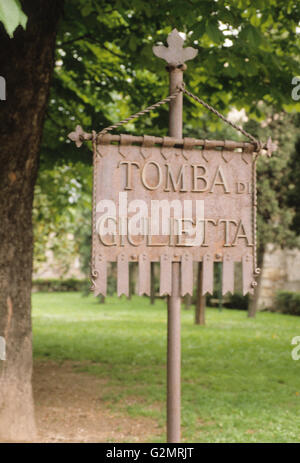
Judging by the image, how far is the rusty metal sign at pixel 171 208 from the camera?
3.02 meters

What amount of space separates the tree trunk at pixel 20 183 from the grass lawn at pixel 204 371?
1658 millimetres

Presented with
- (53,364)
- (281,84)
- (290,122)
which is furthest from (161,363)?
(290,122)

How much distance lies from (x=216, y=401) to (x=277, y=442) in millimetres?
1680

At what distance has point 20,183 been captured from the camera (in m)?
5.45

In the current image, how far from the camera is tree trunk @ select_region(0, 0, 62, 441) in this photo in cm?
523

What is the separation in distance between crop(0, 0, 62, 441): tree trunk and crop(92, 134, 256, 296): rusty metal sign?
8.44 ft

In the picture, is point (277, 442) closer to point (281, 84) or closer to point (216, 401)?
point (216, 401)

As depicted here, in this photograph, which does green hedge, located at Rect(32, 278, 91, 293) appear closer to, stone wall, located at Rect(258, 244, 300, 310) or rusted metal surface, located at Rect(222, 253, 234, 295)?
stone wall, located at Rect(258, 244, 300, 310)

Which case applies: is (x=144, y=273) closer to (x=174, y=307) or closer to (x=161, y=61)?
(x=174, y=307)

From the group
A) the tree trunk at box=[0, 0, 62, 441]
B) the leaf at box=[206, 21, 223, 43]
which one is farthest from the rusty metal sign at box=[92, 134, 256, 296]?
the tree trunk at box=[0, 0, 62, 441]

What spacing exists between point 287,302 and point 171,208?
71.1 feet

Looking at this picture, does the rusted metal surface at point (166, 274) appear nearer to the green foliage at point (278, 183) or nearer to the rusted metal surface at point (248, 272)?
the rusted metal surface at point (248, 272)

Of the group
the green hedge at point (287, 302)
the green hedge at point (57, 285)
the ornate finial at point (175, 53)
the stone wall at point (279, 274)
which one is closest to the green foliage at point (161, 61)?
the ornate finial at point (175, 53)
